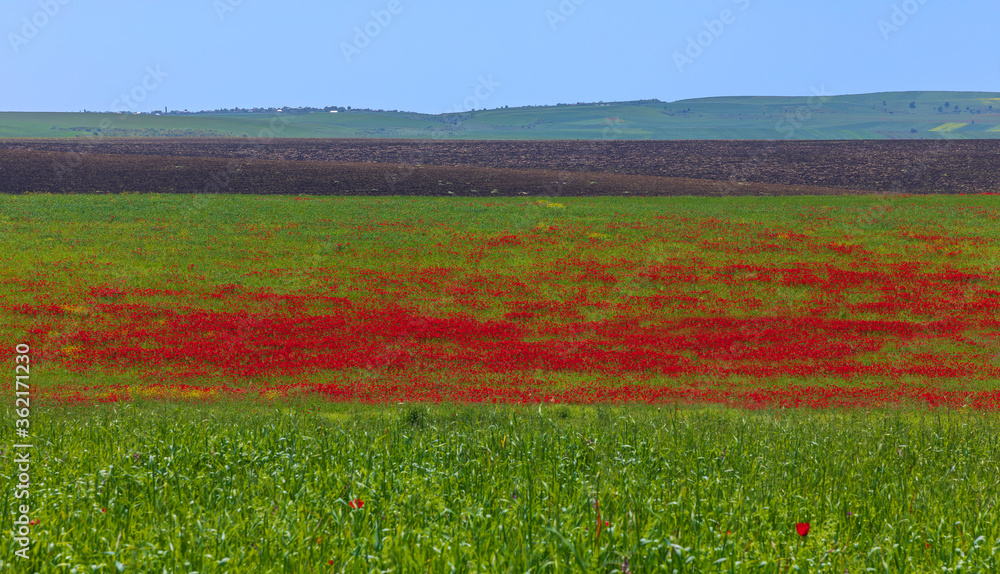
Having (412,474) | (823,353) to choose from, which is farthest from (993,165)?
(412,474)

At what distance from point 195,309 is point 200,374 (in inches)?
301

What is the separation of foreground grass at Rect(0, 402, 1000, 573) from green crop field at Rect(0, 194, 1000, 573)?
5 cm

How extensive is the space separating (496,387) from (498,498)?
11.9 m

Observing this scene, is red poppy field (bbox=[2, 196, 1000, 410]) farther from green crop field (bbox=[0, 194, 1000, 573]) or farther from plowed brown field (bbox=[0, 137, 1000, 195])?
plowed brown field (bbox=[0, 137, 1000, 195])

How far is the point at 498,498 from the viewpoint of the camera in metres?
6.91

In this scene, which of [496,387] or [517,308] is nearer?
[496,387]

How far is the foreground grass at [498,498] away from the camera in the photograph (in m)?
5.39

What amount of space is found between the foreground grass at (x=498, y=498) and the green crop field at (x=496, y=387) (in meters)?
0.05

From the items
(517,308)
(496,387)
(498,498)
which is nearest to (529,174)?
(517,308)

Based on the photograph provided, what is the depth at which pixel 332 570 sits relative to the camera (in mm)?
5160

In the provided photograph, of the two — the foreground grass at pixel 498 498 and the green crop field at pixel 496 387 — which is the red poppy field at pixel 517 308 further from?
the foreground grass at pixel 498 498

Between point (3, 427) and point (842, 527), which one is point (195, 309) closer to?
point (3, 427)

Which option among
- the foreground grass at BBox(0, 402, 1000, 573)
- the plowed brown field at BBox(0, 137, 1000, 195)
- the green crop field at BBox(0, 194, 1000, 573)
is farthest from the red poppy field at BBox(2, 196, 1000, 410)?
the plowed brown field at BBox(0, 137, 1000, 195)

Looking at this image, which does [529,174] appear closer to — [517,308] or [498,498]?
[517,308]
